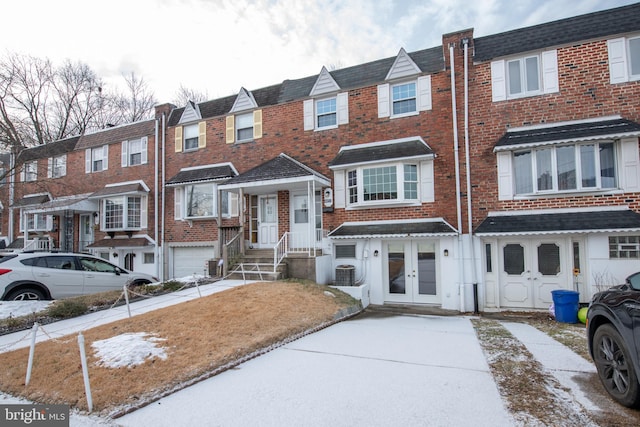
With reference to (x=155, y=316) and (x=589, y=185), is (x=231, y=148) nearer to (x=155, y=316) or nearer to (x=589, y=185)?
(x=155, y=316)

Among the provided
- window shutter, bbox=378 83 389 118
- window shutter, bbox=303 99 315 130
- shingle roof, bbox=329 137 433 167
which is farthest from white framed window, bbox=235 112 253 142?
window shutter, bbox=378 83 389 118

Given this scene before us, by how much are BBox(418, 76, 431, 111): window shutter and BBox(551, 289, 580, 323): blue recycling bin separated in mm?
6774

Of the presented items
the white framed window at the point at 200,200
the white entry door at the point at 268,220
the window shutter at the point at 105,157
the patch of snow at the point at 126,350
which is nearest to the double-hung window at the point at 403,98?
the white entry door at the point at 268,220

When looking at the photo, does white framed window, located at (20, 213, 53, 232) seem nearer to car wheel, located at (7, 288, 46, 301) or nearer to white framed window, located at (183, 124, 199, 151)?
white framed window, located at (183, 124, 199, 151)

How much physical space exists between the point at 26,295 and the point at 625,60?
17296mm

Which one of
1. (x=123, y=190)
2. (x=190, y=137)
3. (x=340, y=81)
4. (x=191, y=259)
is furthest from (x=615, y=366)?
(x=123, y=190)

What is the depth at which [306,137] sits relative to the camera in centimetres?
1398

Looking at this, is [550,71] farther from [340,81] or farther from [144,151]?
[144,151]

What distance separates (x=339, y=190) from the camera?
42.9 ft

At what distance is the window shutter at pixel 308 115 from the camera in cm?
1391

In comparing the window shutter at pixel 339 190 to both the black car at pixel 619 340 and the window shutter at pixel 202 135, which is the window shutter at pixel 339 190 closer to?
the window shutter at pixel 202 135

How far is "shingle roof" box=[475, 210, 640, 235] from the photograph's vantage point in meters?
9.42

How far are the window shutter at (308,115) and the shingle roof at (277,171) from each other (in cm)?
143

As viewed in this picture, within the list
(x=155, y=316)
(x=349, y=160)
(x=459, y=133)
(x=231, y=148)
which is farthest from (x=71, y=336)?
(x=459, y=133)
